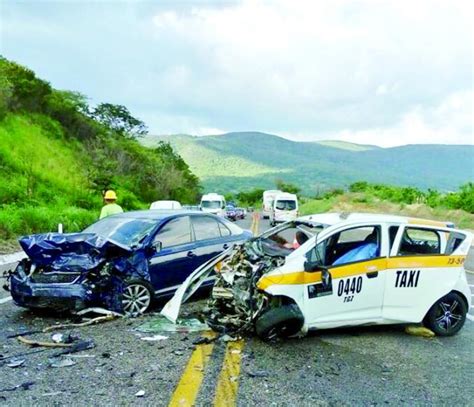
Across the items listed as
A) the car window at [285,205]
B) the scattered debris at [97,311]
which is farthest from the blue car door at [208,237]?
the car window at [285,205]

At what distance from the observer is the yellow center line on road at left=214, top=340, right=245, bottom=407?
448cm

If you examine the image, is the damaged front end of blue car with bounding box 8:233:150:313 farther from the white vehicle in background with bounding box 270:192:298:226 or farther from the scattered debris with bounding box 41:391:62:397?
the white vehicle in background with bounding box 270:192:298:226

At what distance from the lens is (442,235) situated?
721cm

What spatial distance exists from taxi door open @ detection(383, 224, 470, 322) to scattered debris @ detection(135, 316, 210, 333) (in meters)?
2.38

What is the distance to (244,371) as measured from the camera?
17.1 feet

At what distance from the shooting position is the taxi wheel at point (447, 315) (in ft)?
23.2

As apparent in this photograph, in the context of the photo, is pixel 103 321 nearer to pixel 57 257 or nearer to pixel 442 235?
pixel 57 257

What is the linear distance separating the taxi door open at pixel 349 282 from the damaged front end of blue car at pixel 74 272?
2.51 m

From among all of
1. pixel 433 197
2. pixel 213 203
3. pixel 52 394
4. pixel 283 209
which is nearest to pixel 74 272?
pixel 52 394

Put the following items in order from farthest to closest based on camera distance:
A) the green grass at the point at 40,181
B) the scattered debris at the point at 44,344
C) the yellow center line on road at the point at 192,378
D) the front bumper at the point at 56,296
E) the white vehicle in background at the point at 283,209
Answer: the white vehicle in background at the point at 283,209 → the green grass at the point at 40,181 → the front bumper at the point at 56,296 → the scattered debris at the point at 44,344 → the yellow center line on road at the point at 192,378

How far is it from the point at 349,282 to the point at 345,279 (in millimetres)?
73

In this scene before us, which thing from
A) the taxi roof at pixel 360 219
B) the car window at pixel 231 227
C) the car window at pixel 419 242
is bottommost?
the car window at pixel 231 227

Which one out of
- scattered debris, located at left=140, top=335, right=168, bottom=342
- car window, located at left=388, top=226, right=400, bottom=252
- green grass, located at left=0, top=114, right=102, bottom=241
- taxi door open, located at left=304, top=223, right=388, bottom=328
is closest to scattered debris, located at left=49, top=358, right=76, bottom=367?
scattered debris, located at left=140, top=335, right=168, bottom=342

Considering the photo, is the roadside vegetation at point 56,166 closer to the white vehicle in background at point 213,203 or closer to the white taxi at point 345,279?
the white vehicle in background at point 213,203
